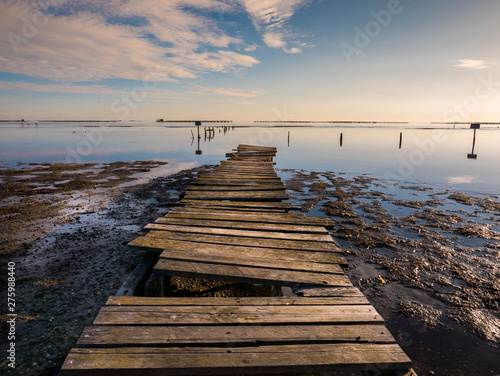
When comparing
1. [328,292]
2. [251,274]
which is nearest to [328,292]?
[328,292]

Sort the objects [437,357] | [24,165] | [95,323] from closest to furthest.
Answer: [95,323]
[437,357]
[24,165]

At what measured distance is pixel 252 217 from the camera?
16.8ft

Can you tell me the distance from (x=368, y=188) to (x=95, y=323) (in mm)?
14896

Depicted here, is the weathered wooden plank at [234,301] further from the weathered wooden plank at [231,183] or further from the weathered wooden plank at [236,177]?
the weathered wooden plank at [236,177]

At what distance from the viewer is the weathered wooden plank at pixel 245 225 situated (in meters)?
4.54

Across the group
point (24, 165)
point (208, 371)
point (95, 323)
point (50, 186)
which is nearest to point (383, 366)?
point (208, 371)

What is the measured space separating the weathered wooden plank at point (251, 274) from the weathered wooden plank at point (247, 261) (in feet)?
0.17

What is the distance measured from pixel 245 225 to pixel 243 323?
2.37 metres

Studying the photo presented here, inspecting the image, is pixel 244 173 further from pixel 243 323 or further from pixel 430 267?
pixel 243 323

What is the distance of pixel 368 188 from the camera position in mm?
14828

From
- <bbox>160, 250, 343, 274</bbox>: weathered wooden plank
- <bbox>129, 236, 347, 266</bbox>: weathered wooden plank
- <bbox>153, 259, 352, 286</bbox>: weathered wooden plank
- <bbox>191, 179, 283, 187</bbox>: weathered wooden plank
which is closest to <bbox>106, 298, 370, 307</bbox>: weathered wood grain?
<bbox>153, 259, 352, 286</bbox>: weathered wooden plank

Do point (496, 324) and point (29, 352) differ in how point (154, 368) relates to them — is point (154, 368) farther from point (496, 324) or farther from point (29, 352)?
point (496, 324)

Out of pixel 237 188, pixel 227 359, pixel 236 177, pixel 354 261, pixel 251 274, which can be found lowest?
pixel 354 261

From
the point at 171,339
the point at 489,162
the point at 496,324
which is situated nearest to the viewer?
the point at 171,339
